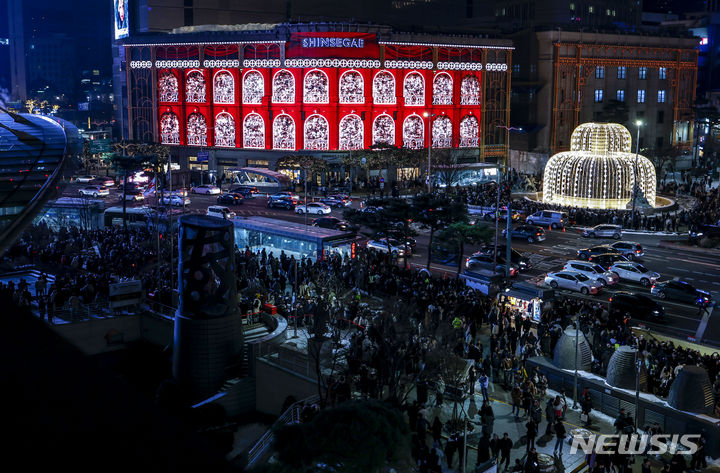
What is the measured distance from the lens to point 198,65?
283 ft

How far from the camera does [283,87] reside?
267 feet

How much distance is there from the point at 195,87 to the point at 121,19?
21.7 m

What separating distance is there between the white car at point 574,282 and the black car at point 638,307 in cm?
350

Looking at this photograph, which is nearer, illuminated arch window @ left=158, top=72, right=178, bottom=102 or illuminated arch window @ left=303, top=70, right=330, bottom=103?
illuminated arch window @ left=303, top=70, right=330, bottom=103

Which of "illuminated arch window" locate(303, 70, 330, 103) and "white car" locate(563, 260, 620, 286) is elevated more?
"illuminated arch window" locate(303, 70, 330, 103)

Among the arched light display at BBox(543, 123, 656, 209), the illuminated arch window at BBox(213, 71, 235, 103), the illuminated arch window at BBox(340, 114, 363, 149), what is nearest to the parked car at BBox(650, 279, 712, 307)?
the arched light display at BBox(543, 123, 656, 209)

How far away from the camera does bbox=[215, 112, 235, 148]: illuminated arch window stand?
85312 mm

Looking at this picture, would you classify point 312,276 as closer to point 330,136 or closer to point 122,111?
point 330,136

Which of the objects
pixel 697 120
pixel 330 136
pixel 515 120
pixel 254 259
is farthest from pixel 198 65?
pixel 697 120

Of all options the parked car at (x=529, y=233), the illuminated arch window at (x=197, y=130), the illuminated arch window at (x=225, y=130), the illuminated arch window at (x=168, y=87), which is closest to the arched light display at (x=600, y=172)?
the parked car at (x=529, y=233)

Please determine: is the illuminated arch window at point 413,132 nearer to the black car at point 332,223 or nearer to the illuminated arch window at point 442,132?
the illuminated arch window at point 442,132

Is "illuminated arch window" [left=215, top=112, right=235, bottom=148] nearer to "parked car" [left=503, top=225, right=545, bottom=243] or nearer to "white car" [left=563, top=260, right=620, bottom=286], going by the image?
"parked car" [left=503, top=225, right=545, bottom=243]

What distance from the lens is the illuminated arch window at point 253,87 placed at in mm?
82875

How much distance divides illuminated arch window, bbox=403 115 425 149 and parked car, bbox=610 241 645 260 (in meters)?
41.2
